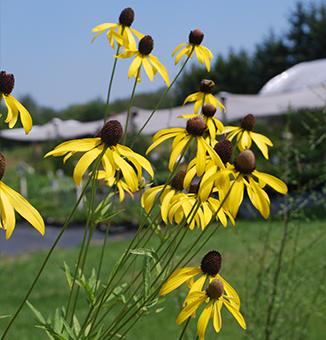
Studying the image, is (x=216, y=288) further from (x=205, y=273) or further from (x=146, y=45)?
(x=146, y=45)

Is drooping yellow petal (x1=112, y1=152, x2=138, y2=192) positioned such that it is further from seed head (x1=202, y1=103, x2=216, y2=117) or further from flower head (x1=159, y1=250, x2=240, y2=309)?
seed head (x1=202, y1=103, x2=216, y2=117)

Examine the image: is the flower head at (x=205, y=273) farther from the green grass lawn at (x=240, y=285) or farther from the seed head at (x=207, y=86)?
the green grass lawn at (x=240, y=285)

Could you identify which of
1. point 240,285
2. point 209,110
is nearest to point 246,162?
point 209,110

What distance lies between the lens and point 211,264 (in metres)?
0.80

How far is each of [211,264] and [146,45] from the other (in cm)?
65

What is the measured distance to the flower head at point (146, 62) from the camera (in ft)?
3.52

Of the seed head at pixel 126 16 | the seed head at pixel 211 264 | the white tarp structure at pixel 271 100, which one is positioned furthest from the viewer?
the white tarp structure at pixel 271 100

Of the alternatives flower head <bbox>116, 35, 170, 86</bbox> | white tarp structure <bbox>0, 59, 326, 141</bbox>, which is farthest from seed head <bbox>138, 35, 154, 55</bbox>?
white tarp structure <bbox>0, 59, 326, 141</bbox>

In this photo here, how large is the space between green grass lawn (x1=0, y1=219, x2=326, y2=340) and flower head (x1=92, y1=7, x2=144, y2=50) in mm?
1023

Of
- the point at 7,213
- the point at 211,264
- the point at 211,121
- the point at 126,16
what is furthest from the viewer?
the point at 126,16

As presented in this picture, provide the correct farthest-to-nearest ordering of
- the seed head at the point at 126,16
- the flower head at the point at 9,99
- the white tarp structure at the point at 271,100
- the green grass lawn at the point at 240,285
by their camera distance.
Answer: the white tarp structure at the point at 271,100 → the green grass lawn at the point at 240,285 → the seed head at the point at 126,16 → the flower head at the point at 9,99

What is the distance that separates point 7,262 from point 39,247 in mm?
940

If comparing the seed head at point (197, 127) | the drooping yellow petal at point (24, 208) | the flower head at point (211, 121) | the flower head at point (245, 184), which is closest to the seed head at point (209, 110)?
the flower head at point (211, 121)

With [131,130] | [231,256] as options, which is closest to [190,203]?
[231,256]
